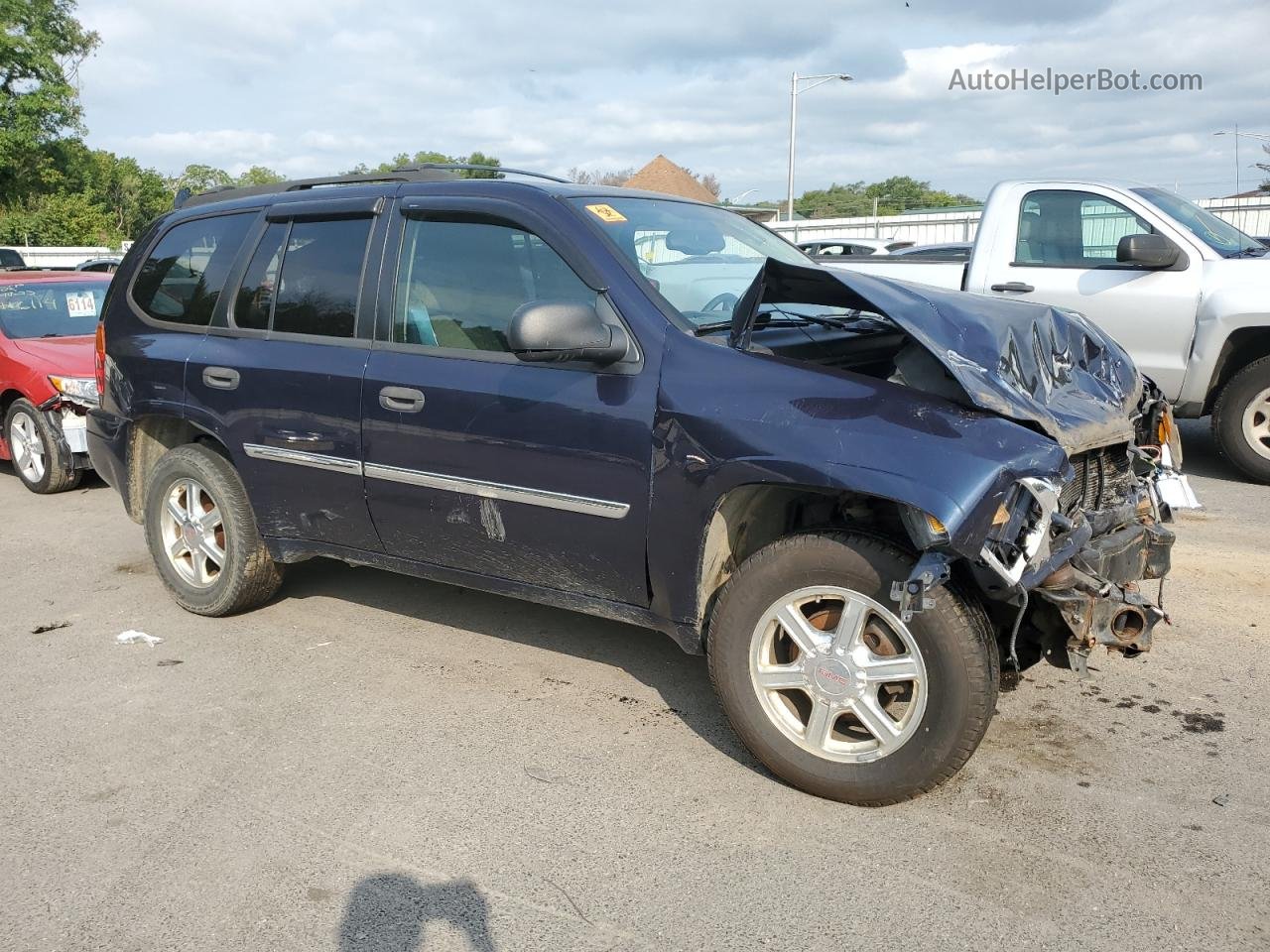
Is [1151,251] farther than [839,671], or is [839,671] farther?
[1151,251]

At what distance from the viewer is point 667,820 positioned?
10.9 ft

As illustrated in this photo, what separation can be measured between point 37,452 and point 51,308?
147 cm

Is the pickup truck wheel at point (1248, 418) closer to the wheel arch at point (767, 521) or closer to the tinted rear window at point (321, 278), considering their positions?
the wheel arch at point (767, 521)

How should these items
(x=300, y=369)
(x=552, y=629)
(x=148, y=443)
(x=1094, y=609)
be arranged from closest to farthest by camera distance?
(x=1094, y=609) < (x=300, y=369) < (x=552, y=629) < (x=148, y=443)

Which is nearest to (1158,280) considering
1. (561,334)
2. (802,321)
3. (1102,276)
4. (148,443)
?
(1102,276)

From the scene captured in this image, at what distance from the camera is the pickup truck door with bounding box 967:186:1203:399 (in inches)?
286

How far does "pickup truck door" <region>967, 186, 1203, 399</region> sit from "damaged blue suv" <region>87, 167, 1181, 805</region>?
11.1 feet

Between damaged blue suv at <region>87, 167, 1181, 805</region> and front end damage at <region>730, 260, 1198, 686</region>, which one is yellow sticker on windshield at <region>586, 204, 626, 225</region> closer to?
damaged blue suv at <region>87, 167, 1181, 805</region>

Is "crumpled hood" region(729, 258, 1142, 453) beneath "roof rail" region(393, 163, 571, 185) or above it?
beneath

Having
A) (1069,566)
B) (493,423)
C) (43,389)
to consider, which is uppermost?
(493,423)

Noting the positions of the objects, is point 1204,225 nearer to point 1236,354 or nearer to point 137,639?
point 1236,354

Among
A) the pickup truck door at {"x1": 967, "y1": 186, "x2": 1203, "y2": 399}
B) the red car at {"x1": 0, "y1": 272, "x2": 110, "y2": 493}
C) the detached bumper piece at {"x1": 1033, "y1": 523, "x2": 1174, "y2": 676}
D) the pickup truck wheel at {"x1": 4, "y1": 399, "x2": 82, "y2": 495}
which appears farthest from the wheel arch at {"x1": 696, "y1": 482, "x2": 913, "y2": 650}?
the pickup truck wheel at {"x1": 4, "y1": 399, "x2": 82, "y2": 495}

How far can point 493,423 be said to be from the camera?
3.89m

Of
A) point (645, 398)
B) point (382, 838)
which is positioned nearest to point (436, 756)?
point (382, 838)
